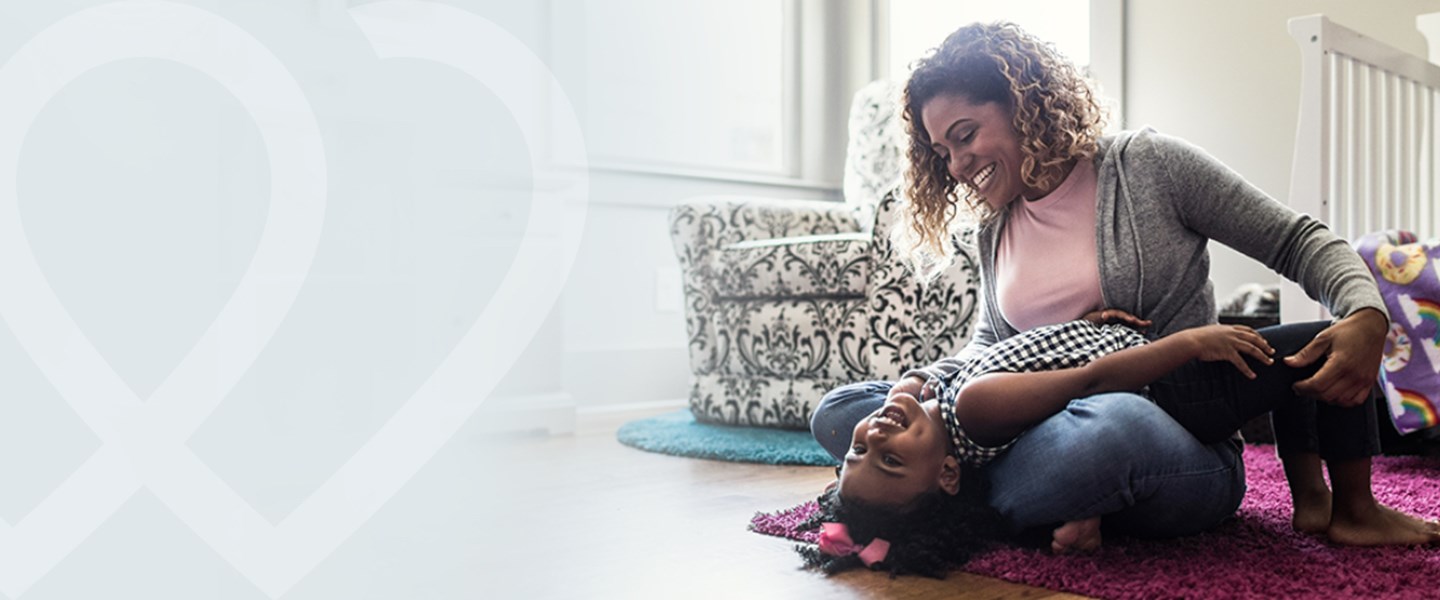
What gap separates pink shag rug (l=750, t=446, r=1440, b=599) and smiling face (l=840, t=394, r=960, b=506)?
98 millimetres

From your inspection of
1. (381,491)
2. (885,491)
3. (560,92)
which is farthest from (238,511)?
(560,92)

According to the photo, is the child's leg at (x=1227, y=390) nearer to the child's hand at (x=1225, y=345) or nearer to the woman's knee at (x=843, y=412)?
the child's hand at (x=1225, y=345)

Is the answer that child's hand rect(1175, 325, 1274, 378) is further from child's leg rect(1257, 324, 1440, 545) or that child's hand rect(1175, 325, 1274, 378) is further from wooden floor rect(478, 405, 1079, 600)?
wooden floor rect(478, 405, 1079, 600)

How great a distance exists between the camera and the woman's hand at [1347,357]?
1.13m

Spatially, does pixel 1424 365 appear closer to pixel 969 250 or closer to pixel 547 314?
pixel 969 250

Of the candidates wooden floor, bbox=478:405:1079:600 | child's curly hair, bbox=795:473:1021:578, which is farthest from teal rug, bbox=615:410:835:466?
child's curly hair, bbox=795:473:1021:578

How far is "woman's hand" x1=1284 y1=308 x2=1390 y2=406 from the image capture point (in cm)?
113

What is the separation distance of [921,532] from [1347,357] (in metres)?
0.44

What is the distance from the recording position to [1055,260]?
52.2 inches

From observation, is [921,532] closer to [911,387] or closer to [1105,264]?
[911,387]

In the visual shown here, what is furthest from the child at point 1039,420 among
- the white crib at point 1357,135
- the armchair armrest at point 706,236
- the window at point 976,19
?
the window at point 976,19

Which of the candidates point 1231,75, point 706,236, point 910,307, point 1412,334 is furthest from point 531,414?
point 1231,75

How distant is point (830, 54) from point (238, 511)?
3.04m

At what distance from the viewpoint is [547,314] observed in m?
2.76
